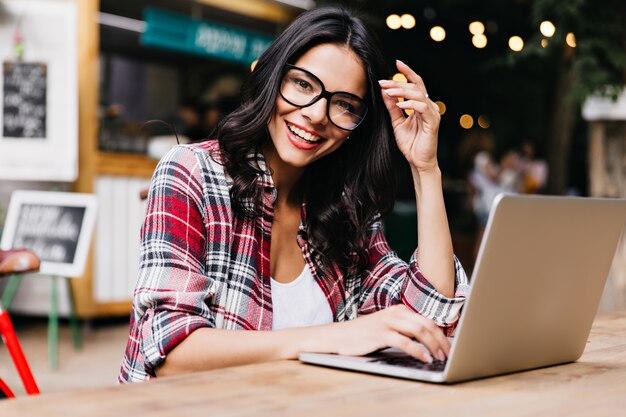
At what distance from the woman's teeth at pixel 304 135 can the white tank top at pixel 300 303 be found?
0.28 meters

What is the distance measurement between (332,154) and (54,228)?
11.9 feet

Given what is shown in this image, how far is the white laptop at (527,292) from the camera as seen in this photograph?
124 cm

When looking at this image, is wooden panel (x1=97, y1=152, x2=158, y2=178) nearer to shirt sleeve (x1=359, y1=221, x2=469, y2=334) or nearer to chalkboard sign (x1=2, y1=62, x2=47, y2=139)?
chalkboard sign (x1=2, y1=62, x2=47, y2=139)

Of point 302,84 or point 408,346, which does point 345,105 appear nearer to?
point 302,84

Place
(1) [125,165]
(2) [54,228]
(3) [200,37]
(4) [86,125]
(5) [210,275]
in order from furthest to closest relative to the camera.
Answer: (3) [200,37]
(1) [125,165]
(4) [86,125]
(2) [54,228]
(5) [210,275]

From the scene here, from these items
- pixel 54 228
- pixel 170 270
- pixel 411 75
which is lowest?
pixel 54 228

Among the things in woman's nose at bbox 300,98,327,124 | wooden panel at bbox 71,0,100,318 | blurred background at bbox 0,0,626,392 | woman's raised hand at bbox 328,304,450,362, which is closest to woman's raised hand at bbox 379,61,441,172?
woman's nose at bbox 300,98,327,124

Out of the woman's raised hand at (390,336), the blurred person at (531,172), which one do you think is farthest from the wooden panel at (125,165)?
the woman's raised hand at (390,336)

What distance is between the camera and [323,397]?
113 cm

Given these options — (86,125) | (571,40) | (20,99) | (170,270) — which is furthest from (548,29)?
(170,270)

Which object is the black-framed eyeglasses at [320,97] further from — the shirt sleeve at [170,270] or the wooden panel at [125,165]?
the wooden panel at [125,165]

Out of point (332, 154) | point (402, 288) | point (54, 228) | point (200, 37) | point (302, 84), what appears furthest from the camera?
point (200, 37)

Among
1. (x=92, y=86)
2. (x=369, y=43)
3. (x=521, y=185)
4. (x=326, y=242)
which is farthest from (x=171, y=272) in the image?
(x=521, y=185)

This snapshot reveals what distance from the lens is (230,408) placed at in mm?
1043
